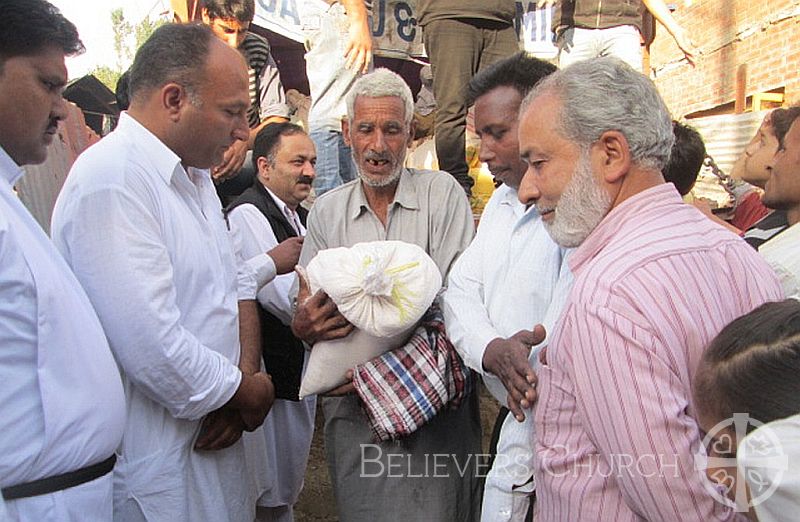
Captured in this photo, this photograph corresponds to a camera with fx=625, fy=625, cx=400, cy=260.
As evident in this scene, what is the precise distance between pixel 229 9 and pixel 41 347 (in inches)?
126

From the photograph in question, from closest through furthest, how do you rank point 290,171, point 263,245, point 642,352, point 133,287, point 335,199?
1. point 642,352
2. point 133,287
3. point 335,199
4. point 263,245
5. point 290,171

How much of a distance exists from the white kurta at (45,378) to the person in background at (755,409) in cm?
131

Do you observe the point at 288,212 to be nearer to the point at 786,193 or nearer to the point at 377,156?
the point at 377,156

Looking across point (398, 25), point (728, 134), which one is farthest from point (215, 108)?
point (728, 134)

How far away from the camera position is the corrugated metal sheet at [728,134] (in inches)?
308

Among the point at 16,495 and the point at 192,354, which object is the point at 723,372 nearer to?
the point at 192,354

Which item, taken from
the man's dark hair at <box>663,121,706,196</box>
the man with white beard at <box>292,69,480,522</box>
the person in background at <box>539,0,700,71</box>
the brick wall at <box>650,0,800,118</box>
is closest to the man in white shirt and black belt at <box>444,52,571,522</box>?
Answer: the man with white beard at <box>292,69,480,522</box>

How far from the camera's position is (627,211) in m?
1.37

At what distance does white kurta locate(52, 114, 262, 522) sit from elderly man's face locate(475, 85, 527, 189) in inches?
40.4

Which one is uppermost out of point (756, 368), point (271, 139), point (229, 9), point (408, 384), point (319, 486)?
point (229, 9)

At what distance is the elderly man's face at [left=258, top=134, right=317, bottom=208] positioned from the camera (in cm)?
354

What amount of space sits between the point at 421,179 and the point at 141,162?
1078mm

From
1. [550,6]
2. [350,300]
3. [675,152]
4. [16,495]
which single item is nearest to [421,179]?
[350,300]

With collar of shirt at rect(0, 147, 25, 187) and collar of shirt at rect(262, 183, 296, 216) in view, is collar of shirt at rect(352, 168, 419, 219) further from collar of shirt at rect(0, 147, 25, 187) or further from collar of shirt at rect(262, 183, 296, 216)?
collar of shirt at rect(0, 147, 25, 187)
